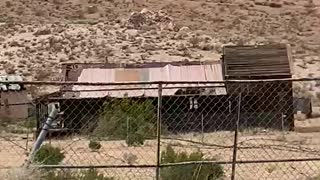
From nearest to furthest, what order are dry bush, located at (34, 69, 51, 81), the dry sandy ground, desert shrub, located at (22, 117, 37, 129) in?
the dry sandy ground < desert shrub, located at (22, 117, 37, 129) < dry bush, located at (34, 69, 51, 81)

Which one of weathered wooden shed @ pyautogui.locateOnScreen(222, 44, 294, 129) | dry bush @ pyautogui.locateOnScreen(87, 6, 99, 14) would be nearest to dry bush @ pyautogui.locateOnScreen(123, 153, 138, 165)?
weathered wooden shed @ pyautogui.locateOnScreen(222, 44, 294, 129)

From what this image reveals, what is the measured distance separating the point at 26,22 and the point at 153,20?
6261 mm

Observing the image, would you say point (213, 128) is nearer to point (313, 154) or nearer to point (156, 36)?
point (313, 154)

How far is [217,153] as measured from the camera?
54.6ft

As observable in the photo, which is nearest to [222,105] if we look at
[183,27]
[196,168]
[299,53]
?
[196,168]

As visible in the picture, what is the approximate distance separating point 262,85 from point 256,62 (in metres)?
2.03

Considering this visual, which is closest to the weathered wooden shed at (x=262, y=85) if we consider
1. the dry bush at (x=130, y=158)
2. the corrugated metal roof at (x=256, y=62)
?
the corrugated metal roof at (x=256, y=62)

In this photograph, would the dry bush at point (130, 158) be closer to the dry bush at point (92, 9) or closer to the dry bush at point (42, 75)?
the dry bush at point (42, 75)

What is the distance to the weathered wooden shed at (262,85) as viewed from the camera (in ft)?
70.0

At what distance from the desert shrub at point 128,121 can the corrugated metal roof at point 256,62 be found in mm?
3641

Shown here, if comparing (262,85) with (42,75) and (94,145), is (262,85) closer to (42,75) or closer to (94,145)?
(94,145)

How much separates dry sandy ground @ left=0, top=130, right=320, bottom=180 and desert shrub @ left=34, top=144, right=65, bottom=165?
48cm

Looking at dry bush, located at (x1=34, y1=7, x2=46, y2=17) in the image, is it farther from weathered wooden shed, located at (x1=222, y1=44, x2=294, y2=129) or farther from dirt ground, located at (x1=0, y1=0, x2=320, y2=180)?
weathered wooden shed, located at (x1=222, y1=44, x2=294, y2=129)

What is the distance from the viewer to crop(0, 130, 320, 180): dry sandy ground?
14562 mm
